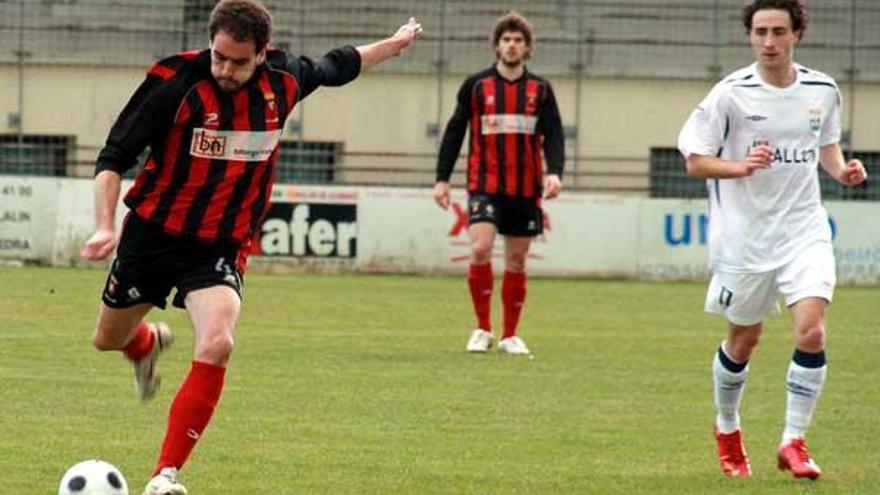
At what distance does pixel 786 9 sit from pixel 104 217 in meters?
3.02

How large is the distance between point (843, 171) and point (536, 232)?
670 centimetres

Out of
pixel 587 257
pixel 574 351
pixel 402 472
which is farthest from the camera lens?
pixel 587 257

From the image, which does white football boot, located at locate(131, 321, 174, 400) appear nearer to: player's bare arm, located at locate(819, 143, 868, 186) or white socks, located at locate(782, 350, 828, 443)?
white socks, located at locate(782, 350, 828, 443)

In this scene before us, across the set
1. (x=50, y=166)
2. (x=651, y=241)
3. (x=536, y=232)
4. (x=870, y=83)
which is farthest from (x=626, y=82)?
(x=536, y=232)

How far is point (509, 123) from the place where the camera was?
51.2ft

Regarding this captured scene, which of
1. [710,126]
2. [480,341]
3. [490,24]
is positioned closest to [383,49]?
[710,126]

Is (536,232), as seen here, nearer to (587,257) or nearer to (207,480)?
(207,480)

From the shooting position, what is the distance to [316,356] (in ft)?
47.0

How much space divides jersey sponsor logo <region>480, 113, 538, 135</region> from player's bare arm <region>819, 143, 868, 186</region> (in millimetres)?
6583

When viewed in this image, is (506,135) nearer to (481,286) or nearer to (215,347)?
(481,286)

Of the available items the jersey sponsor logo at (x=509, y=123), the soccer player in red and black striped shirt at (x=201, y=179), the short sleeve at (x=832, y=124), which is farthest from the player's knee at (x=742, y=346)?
the jersey sponsor logo at (x=509, y=123)

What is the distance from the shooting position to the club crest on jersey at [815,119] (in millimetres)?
8711

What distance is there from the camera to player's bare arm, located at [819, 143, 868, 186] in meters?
8.79

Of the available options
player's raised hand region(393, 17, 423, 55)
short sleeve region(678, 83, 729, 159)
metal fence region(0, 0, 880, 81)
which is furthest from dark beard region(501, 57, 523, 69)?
metal fence region(0, 0, 880, 81)
